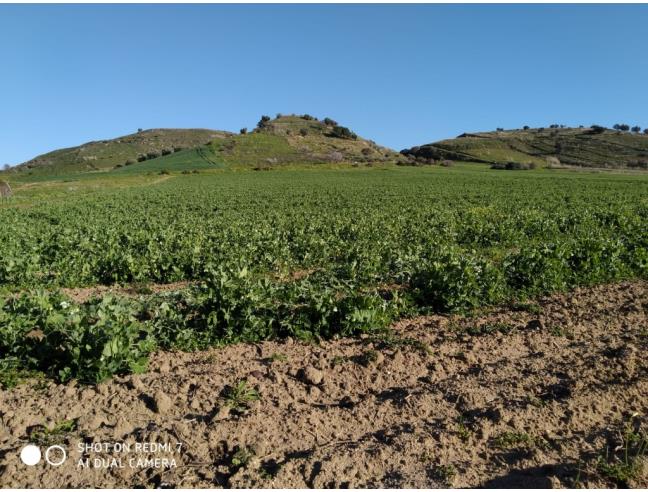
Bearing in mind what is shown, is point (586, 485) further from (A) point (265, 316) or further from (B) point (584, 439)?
(A) point (265, 316)

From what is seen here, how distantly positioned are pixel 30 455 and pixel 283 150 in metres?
101

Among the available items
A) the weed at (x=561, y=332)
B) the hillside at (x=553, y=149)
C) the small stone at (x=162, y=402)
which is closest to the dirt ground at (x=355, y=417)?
the small stone at (x=162, y=402)

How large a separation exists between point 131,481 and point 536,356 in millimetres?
5506

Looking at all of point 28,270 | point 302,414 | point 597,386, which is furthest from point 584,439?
point 28,270

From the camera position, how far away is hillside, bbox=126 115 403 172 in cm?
9212

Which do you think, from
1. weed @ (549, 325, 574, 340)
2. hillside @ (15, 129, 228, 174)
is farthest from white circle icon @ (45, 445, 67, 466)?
hillside @ (15, 129, 228, 174)

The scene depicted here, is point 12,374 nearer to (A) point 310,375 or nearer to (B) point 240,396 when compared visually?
(B) point 240,396

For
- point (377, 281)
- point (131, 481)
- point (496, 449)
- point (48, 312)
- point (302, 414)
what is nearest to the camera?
point (131, 481)

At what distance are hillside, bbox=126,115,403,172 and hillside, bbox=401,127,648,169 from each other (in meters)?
13.8

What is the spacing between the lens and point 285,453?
172 inches

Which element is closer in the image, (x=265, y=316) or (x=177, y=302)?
(x=265, y=316)

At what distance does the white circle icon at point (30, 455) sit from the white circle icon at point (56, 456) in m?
0.08

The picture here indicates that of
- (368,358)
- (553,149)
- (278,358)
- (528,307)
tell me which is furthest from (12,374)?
(553,149)

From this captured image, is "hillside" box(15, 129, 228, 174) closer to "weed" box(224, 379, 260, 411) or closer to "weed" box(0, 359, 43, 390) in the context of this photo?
"weed" box(0, 359, 43, 390)
